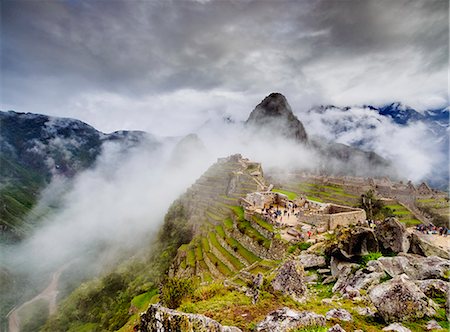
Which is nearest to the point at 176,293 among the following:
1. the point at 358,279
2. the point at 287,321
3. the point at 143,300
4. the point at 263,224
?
the point at 287,321

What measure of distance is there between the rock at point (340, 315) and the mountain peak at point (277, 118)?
153 meters

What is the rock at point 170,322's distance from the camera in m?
5.14

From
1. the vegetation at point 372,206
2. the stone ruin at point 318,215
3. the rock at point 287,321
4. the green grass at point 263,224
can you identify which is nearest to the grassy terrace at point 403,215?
the vegetation at point 372,206

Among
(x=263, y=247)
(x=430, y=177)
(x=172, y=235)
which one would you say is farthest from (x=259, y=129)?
(x=263, y=247)

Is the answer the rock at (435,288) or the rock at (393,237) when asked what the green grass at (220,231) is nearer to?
the rock at (393,237)

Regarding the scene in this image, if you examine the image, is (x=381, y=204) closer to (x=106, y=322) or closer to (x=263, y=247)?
(x=263, y=247)

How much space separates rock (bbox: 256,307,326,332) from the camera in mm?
6343

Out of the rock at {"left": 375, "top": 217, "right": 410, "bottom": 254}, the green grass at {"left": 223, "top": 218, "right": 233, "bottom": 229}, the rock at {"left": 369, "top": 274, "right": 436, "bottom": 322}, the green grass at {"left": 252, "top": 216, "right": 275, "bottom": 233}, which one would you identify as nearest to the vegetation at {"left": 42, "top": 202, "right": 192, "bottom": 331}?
the green grass at {"left": 223, "top": 218, "right": 233, "bottom": 229}

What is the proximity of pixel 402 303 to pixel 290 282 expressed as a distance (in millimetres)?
3694

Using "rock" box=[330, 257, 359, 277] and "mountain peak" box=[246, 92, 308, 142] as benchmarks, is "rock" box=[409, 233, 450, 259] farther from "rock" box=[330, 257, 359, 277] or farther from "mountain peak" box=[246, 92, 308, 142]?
"mountain peak" box=[246, 92, 308, 142]

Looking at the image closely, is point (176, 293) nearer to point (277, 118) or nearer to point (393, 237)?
point (393, 237)

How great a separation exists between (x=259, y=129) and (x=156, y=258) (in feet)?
411

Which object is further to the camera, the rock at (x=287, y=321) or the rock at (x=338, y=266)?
the rock at (x=338, y=266)

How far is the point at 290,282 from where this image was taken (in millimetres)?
10359
